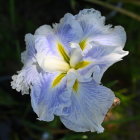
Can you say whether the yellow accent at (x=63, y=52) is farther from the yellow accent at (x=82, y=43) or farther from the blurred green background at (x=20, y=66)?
the blurred green background at (x=20, y=66)

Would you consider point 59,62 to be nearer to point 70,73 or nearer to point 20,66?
point 70,73

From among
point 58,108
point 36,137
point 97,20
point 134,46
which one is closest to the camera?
point 58,108

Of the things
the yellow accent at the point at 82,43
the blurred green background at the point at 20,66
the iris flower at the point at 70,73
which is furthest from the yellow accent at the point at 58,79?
the blurred green background at the point at 20,66

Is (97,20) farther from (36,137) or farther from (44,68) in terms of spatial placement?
(36,137)

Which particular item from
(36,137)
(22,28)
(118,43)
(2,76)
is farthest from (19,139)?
(118,43)

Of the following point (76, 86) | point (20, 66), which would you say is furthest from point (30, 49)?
point (20, 66)

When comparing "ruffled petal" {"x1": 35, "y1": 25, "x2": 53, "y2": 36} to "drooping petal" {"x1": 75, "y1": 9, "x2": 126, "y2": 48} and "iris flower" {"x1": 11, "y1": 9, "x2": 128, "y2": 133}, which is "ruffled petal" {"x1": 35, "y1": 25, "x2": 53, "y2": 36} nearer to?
"iris flower" {"x1": 11, "y1": 9, "x2": 128, "y2": 133}
